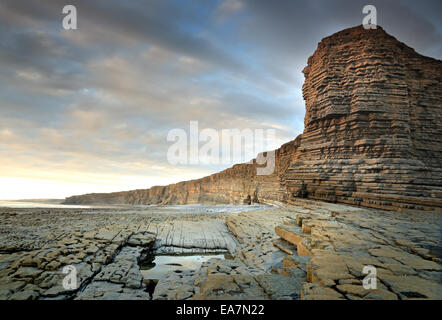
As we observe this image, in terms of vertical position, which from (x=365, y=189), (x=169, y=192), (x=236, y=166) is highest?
→ (x=236, y=166)

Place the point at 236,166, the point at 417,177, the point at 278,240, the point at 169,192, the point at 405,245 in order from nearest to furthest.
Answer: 1. the point at 405,245
2. the point at 278,240
3. the point at 417,177
4. the point at 236,166
5. the point at 169,192

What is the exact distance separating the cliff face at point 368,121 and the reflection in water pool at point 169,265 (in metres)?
9.83

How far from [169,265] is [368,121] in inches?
589

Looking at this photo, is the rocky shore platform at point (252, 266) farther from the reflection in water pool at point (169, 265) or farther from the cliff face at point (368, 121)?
the cliff face at point (368, 121)

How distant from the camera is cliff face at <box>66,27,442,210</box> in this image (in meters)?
12.9

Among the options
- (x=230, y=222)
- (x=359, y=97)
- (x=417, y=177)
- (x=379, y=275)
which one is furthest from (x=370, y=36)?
(x=379, y=275)

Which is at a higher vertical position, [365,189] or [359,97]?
[359,97]

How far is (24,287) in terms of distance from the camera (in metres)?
3.93

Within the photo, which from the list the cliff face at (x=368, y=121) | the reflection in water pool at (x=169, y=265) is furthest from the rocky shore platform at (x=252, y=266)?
the cliff face at (x=368, y=121)

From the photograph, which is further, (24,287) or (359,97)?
(359,97)

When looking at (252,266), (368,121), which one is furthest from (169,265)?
(368,121)
